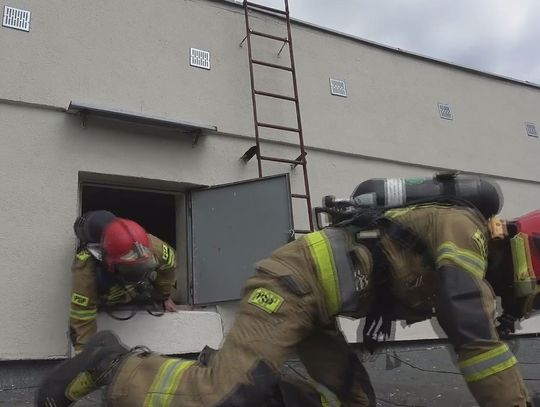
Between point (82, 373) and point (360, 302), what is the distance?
1.16m

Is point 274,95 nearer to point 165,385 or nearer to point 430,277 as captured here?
point 430,277

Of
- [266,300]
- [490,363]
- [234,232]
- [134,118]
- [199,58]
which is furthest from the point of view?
[199,58]

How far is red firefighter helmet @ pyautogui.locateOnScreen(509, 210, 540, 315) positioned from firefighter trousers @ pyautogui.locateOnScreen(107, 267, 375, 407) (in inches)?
31.1

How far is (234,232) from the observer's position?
16.4 ft

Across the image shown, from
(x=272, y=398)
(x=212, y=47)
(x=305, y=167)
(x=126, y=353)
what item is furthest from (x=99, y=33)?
(x=272, y=398)

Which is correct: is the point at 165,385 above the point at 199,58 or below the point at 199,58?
below

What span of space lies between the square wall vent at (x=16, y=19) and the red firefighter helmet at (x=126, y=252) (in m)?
2.05

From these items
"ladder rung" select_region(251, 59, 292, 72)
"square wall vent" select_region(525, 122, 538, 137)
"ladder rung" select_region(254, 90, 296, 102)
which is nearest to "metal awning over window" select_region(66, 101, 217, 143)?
"ladder rung" select_region(254, 90, 296, 102)

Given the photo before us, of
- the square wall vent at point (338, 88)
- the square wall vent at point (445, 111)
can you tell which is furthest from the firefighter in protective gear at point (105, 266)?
the square wall vent at point (445, 111)

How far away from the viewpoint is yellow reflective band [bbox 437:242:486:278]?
189 cm

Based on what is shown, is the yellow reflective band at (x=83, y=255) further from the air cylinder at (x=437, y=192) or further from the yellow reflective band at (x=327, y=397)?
the air cylinder at (x=437, y=192)

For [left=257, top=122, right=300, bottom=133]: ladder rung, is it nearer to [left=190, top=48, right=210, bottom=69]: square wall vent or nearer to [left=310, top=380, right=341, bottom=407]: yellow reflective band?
[left=190, top=48, right=210, bottom=69]: square wall vent

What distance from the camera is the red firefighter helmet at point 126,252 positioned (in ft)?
12.7

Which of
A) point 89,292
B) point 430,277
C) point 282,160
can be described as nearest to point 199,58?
point 282,160
